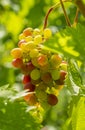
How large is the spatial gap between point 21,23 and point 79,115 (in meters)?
2.46

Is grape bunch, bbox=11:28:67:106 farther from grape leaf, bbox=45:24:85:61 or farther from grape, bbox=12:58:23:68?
grape leaf, bbox=45:24:85:61

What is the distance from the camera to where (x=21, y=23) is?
3.81 meters

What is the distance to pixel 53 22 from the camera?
11.6 feet

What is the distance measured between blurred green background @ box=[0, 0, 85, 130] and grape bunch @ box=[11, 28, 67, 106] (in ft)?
5.45

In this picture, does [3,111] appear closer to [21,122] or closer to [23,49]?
[21,122]

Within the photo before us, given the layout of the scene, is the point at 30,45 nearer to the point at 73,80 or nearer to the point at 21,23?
the point at 73,80

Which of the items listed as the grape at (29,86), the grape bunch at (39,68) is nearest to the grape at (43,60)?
the grape bunch at (39,68)

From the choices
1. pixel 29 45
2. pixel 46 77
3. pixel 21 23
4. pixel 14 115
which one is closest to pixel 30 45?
pixel 29 45

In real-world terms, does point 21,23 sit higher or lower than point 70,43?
higher

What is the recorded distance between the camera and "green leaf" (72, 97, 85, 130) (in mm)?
1414

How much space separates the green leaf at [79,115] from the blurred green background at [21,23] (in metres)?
1.78

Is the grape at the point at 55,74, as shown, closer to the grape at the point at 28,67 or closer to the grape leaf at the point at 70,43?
the grape at the point at 28,67

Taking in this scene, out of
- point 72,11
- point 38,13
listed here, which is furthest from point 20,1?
point 72,11

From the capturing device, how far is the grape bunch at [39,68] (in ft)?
4.94
